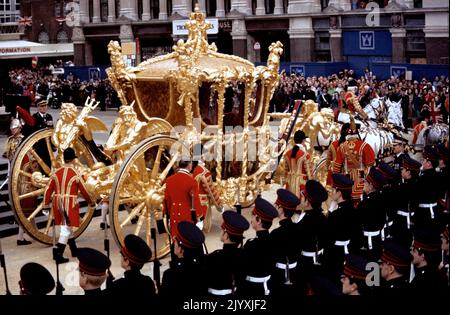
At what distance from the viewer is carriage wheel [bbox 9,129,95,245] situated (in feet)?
37.5

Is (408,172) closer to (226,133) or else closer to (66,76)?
(226,133)

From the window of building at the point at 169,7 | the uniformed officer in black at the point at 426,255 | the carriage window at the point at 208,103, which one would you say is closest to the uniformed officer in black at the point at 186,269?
the uniformed officer in black at the point at 426,255

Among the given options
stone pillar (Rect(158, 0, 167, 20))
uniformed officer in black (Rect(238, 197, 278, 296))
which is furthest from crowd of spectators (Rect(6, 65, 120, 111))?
uniformed officer in black (Rect(238, 197, 278, 296))

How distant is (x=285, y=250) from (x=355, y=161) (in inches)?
196

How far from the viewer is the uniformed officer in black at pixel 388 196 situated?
31.3ft

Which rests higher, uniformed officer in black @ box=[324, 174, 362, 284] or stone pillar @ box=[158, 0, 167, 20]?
stone pillar @ box=[158, 0, 167, 20]

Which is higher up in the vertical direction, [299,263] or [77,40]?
[77,40]

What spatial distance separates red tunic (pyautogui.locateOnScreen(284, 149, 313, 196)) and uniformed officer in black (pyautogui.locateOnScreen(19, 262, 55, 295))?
688 cm

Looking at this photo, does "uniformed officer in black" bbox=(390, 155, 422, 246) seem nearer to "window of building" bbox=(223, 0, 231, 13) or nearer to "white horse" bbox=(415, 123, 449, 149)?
"white horse" bbox=(415, 123, 449, 149)

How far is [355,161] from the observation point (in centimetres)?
1243

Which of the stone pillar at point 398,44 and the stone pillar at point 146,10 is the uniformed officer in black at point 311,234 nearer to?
the stone pillar at point 398,44

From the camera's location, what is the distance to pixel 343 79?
30000 millimetres
